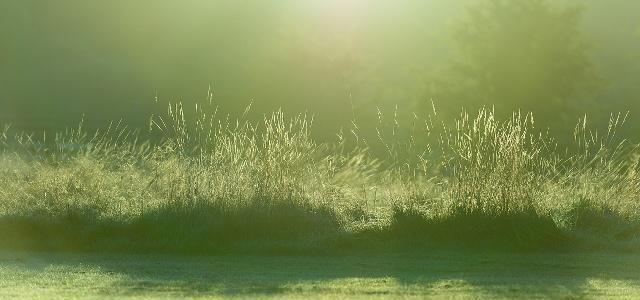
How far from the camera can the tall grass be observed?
12023 millimetres

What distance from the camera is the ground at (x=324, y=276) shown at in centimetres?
877

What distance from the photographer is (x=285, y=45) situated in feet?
166

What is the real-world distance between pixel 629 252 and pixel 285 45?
39676mm

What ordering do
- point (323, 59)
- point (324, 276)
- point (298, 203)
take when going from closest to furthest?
point (324, 276), point (298, 203), point (323, 59)

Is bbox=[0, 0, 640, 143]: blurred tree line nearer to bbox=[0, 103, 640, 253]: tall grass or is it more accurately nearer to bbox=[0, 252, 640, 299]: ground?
bbox=[0, 103, 640, 253]: tall grass

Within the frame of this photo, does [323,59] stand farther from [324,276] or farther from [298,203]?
[324,276]

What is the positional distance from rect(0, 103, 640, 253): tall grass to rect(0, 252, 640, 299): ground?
577 mm

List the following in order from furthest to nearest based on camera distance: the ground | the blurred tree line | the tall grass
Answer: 1. the blurred tree line
2. the tall grass
3. the ground

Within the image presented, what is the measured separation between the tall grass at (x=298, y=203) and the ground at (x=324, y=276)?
577mm

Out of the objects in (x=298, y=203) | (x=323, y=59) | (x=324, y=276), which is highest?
(x=323, y=59)

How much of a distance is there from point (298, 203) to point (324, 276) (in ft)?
9.15

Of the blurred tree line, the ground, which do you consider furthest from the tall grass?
the blurred tree line

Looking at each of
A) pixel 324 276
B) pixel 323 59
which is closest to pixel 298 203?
pixel 324 276

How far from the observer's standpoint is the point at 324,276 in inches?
388
